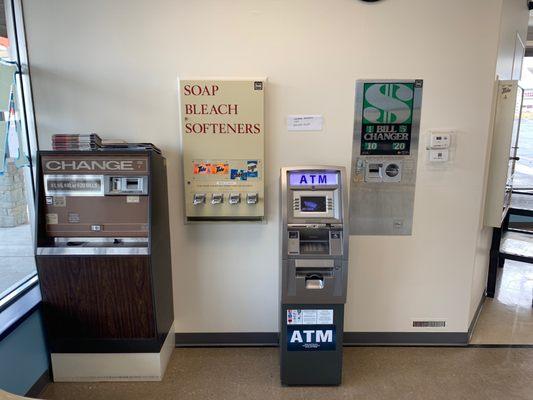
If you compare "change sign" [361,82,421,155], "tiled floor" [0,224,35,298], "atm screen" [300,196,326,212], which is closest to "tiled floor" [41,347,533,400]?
"tiled floor" [0,224,35,298]

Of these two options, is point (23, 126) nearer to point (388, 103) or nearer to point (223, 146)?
point (223, 146)

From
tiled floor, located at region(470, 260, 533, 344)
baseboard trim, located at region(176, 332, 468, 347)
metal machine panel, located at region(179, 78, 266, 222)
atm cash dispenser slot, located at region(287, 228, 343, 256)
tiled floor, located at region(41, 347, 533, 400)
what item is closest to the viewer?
atm cash dispenser slot, located at region(287, 228, 343, 256)

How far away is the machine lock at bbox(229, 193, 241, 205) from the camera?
2.41 m

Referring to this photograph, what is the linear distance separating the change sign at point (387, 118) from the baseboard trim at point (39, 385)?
2.66 m

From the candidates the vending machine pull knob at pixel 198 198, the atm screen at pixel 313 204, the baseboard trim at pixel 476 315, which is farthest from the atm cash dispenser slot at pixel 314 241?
the baseboard trim at pixel 476 315

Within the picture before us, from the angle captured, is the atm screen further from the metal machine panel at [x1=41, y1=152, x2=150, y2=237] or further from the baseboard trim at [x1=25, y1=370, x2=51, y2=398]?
the baseboard trim at [x1=25, y1=370, x2=51, y2=398]

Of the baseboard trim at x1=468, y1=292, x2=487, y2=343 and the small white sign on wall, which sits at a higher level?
the small white sign on wall

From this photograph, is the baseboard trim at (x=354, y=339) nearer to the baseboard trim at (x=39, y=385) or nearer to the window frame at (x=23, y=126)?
the baseboard trim at (x=39, y=385)

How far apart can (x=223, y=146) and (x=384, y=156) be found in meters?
1.17

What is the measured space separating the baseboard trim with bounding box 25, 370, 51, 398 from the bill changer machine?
1.58m

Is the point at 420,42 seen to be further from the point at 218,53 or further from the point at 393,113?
the point at 218,53

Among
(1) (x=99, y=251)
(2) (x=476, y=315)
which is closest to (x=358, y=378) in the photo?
(2) (x=476, y=315)

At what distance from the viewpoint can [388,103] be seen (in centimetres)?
242

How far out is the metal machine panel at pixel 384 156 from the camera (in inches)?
95.0
